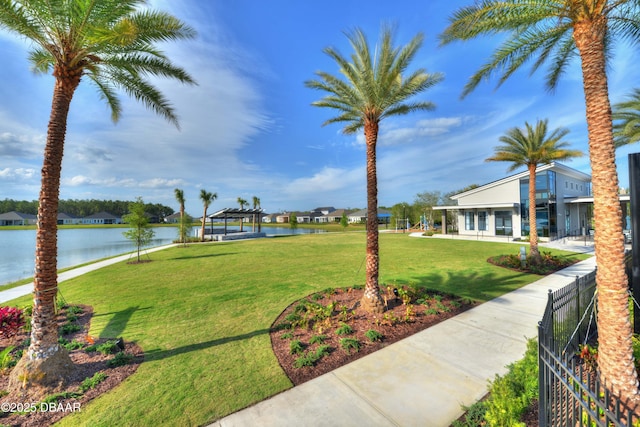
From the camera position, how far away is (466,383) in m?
4.16

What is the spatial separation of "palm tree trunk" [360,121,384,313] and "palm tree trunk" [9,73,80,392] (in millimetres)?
6612

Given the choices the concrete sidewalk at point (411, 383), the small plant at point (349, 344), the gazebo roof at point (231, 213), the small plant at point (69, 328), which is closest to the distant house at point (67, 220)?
the gazebo roof at point (231, 213)

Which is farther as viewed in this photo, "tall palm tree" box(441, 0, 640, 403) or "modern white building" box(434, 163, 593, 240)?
"modern white building" box(434, 163, 593, 240)

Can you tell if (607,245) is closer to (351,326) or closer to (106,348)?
(351,326)

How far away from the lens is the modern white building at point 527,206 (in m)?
26.3

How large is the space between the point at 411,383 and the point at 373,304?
10.0 ft

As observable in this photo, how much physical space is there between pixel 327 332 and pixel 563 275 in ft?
38.4

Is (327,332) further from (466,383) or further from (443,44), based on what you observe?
(443,44)

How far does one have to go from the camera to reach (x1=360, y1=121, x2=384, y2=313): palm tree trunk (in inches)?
288

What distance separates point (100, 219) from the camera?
96.1 metres

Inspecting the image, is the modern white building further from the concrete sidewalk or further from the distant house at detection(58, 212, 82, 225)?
the distant house at detection(58, 212, 82, 225)

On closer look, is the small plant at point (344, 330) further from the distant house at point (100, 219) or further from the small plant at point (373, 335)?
the distant house at point (100, 219)

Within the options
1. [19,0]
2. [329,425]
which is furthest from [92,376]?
[19,0]

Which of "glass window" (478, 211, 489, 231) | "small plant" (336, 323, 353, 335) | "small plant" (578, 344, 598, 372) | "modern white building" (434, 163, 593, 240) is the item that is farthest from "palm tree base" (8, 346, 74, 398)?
"glass window" (478, 211, 489, 231)
